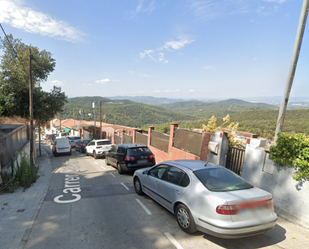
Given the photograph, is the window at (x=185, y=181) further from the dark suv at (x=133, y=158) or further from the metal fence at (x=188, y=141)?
the dark suv at (x=133, y=158)

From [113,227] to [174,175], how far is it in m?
1.84

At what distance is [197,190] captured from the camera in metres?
4.21

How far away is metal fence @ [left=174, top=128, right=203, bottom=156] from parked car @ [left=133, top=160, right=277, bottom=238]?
14.5ft

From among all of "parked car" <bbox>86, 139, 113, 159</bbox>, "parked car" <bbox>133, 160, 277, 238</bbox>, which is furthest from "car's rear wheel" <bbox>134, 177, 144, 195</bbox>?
"parked car" <bbox>86, 139, 113, 159</bbox>

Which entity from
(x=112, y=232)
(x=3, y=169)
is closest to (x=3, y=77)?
(x=3, y=169)

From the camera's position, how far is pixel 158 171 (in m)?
5.82

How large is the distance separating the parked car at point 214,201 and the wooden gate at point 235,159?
2.91 meters

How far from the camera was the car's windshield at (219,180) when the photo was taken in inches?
166

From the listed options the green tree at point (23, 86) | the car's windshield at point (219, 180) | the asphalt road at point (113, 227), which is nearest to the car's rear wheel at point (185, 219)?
the asphalt road at point (113, 227)

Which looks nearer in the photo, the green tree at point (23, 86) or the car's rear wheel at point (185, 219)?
the car's rear wheel at point (185, 219)

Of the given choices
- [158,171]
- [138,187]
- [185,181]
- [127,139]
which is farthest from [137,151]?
[127,139]

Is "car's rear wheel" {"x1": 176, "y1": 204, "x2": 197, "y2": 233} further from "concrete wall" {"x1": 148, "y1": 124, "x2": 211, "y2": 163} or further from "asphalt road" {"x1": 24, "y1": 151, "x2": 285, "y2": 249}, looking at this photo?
"concrete wall" {"x1": 148, "y1": 124, "x2": 211, "y2": 163}

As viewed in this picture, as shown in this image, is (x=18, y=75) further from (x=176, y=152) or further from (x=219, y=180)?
(x=219, y=180)

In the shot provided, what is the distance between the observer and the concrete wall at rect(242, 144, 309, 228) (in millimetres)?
4930
